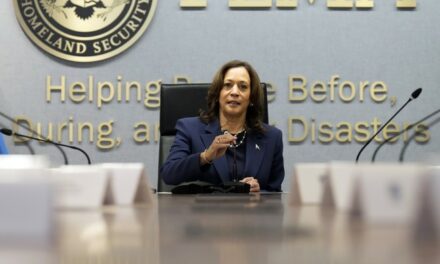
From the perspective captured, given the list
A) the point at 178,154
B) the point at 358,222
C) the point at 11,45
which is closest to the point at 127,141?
the point at 11,45

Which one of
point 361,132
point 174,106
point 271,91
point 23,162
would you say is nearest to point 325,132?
point 361,132

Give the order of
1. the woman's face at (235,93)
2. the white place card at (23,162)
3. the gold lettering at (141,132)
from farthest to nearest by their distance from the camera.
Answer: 1. the gold lettering at (141,132)
2. the woman's face at (235,93)
3. the white place card at (23,162)

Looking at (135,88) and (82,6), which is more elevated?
(82,6)

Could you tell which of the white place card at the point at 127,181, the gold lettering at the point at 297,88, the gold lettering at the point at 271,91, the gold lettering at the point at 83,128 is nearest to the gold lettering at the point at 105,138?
the gold lettering at the point at 83,128

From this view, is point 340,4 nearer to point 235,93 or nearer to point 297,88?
point 297,88

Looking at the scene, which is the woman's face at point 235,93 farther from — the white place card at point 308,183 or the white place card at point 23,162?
the white place card at point 23,162

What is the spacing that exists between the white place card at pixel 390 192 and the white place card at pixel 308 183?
362mm

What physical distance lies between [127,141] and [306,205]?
10.6 feet

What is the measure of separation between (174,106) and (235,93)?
0.33 meters

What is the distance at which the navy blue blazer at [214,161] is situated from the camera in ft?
9.64

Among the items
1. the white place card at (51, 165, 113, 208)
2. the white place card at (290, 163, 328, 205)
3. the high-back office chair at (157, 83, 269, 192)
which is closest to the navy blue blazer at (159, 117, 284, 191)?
the high-back office chair at (157, 83, 269, 192)

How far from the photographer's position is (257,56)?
4371mm

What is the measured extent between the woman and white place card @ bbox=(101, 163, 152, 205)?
1632 mm

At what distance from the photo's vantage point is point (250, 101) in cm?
327
